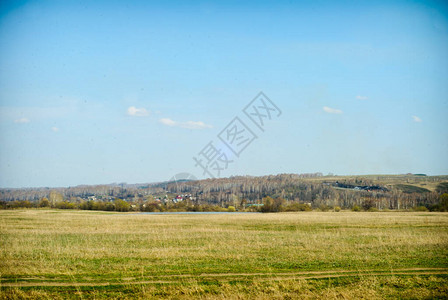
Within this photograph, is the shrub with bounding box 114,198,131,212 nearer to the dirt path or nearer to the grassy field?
the grassy field

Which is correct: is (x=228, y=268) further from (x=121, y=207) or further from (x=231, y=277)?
(x=121, y=207)

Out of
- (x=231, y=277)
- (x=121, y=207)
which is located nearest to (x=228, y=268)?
(x=231, y=277)

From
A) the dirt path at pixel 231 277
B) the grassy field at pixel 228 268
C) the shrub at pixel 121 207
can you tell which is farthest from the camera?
the shrub at pixel 121 207

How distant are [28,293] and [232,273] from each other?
9540mm

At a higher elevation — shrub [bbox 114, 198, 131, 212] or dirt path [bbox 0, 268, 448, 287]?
dirt path [bbox 0, 268, 448, 287]

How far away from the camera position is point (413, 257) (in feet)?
77.8

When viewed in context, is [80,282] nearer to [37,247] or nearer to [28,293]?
[28,293]

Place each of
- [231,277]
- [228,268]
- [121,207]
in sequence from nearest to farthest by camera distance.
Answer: [231,277] → [228,268] → [121,207]

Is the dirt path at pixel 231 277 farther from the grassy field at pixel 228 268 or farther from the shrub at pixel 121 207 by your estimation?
the shrub at pixel 121 207

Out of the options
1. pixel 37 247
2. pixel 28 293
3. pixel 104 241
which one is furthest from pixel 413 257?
pixel 37 247

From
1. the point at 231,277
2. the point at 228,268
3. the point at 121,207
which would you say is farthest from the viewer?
the point at 121,207

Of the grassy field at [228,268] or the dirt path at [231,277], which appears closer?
the grassy field at [228,268]

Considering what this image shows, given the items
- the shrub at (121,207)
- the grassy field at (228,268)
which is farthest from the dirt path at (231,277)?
the shrub at (121,207)

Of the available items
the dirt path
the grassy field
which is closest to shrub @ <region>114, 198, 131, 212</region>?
the grassy field
